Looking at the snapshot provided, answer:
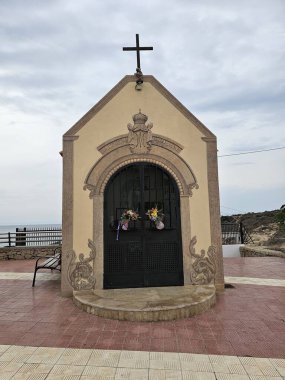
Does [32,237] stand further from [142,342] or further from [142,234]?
[142,342]

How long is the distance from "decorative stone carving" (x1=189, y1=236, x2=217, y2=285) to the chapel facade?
0.08 feet

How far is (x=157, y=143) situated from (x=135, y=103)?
1.19 meters

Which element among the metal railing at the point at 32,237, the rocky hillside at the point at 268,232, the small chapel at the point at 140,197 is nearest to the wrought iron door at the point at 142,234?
the small chapel at the point at 140,197

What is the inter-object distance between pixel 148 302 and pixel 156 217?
2.06 m

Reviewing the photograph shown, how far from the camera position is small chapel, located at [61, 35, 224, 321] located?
720 cm

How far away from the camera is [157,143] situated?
7.57 meters

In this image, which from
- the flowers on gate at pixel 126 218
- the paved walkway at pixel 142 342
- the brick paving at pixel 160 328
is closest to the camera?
the paved walkway at pixel 142 342

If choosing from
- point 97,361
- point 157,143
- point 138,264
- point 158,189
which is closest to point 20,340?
point 97,361

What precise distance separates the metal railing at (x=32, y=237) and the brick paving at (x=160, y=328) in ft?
24.1

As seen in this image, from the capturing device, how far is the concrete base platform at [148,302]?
17.8 ft

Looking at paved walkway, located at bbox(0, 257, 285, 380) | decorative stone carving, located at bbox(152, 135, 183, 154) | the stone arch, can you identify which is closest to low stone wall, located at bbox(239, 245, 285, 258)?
paved walkway, located at bbox(0, 257, 285, 380)

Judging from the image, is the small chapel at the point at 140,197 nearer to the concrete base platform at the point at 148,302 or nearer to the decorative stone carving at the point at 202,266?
the decorative stone carving at the point at 202,266

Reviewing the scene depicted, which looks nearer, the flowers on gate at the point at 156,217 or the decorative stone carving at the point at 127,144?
the flowers on gate at the point at 156,217

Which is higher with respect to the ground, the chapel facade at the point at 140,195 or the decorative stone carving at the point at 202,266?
the chapel facade at the point at 140,195
